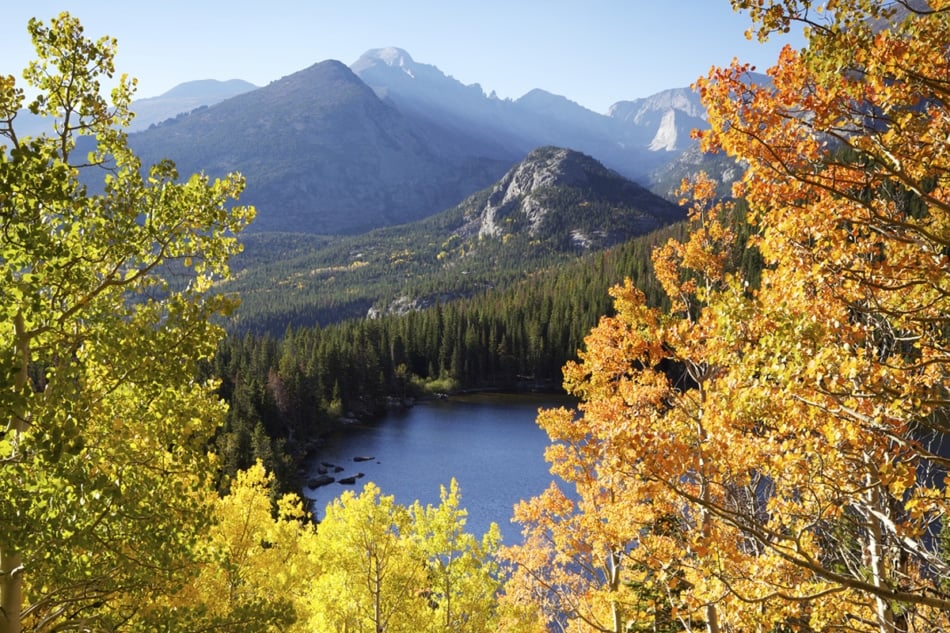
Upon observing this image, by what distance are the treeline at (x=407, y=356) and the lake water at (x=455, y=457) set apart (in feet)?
17.6

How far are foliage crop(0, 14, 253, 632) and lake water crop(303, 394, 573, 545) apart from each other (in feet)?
126

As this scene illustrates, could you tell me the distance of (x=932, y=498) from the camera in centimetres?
616

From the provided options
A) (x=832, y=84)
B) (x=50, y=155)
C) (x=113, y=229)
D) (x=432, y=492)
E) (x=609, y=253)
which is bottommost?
(x=432, y=492)

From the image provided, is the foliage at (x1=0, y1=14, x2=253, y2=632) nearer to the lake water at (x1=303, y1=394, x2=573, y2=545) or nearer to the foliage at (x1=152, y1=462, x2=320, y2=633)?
the foliage at (x1=152, y1=462, x2=320, y2=633)

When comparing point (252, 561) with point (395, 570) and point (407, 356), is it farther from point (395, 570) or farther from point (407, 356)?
point (407, 356)

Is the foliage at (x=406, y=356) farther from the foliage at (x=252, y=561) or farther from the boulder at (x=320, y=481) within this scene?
the foliage at (x=252, y=561)

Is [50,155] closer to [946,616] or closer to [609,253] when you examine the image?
[946,616]

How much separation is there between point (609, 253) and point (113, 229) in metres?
161

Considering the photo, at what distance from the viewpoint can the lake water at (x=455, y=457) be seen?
173 feet

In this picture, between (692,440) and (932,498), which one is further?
(692,440)

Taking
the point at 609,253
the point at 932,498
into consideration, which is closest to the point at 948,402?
the point at 932,498

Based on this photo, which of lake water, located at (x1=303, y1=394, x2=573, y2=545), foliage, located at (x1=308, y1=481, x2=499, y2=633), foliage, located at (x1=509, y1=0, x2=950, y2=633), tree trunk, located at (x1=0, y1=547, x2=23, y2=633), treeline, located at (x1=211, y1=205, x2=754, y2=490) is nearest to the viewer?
foliage, located at (x1=509, y1=0, x2=950, y2=633)

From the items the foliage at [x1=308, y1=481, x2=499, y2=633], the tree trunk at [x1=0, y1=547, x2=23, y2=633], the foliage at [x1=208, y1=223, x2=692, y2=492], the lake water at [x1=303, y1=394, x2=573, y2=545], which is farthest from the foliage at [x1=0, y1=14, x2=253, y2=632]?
the foliage at [x1=208, y1=223, x2=692, y2=492]

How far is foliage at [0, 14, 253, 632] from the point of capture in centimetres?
542
